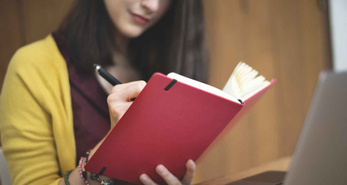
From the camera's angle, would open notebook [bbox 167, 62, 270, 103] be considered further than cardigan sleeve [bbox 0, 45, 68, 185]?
No

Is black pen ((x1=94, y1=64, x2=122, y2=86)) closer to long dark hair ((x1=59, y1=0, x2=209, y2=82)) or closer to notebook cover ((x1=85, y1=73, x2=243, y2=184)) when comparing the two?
notebook cover ((x1=85, y1=73, x2=243, y2=184))

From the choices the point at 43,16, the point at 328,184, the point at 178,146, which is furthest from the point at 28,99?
the point at 328,184

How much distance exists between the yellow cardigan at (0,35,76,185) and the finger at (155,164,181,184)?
0.85ft

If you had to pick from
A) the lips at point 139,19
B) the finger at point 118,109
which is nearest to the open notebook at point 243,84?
the finger at point 118,109

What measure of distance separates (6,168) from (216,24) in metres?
0.88

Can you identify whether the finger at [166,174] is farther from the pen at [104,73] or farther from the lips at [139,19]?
the lips at [139,19]

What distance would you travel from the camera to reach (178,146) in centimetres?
45

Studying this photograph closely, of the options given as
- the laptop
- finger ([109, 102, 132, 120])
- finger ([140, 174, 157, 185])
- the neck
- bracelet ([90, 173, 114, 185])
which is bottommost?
bracelet ([90, 173, 114, 185])

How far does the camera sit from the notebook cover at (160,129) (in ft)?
1.21

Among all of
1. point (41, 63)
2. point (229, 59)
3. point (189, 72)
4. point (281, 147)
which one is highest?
point (229, 59)

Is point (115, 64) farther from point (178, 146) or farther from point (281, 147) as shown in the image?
point (281, 147)

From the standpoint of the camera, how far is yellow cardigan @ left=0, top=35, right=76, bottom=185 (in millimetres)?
609

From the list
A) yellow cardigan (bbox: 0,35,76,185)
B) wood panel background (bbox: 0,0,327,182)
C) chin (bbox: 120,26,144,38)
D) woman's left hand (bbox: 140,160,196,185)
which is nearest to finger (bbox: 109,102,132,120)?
woman's left hand (bbox: 140,160,196,185)

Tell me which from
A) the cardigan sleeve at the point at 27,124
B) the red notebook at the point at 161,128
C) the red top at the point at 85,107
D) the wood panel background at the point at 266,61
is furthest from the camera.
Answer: the wood panel background at the point at 266,61
